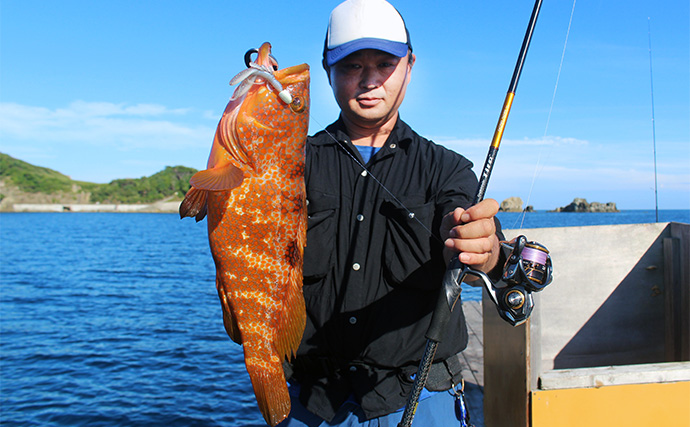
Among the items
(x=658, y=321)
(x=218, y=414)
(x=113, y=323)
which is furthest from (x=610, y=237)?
(x=113, y=323)

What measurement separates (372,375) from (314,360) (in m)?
0.30

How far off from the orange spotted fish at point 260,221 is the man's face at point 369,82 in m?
0.41

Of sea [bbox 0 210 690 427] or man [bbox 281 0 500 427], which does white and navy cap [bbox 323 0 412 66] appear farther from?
sea [bbox 0 210 690 427]

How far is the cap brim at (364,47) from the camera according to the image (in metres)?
2.43

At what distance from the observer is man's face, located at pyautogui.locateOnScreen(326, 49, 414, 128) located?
8.34ft

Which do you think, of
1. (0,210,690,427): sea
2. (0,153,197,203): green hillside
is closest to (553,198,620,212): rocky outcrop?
(0,153,197,203): green hillside

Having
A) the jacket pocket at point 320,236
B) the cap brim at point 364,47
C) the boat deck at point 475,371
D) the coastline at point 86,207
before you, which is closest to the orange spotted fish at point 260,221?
the jacket pocket at point 320,236

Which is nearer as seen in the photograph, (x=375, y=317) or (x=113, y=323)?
(x=375, y=317)

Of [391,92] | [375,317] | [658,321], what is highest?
[391,92]

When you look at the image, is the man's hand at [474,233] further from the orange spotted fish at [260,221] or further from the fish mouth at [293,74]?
the fish mouth at [293,74]

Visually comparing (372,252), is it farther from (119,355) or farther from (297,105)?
(119,355)

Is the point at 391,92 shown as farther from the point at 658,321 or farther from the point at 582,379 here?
the point at 658,321

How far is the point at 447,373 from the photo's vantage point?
8.32ft

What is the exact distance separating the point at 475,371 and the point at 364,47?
629 centimetres
